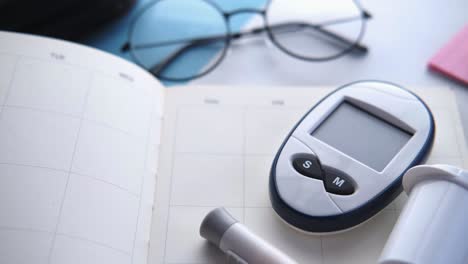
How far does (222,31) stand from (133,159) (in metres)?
0.23

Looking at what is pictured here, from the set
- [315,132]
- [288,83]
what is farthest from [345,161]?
[288,83]

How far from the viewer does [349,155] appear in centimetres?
51

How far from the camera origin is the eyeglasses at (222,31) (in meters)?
0.64

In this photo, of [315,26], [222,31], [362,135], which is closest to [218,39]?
[222,31]

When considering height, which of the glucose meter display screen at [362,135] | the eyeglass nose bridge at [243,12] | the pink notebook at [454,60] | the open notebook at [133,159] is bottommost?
the open notebook at [133,159]

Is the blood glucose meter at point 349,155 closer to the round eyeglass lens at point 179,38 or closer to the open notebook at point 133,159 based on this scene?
the open notebook at point 133,159

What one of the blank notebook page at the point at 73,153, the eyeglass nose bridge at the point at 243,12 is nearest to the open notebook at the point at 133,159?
the blank notebook page at the point at 73,153

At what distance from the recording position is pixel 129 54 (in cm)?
65

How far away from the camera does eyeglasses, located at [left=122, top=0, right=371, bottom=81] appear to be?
64cm

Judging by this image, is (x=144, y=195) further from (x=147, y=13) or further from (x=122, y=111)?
(x=147, y=13)

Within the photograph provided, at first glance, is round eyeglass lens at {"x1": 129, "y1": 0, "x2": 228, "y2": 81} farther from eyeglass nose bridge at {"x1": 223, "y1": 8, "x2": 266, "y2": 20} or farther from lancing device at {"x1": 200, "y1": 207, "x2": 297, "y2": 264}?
lancing device at {"x1": 200, "y1": 207, "x2": 297, "y2": 264}

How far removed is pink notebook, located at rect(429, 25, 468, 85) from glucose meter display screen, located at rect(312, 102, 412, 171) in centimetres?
14

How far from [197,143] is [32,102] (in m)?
0.15

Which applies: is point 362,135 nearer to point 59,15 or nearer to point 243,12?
point 243,12
